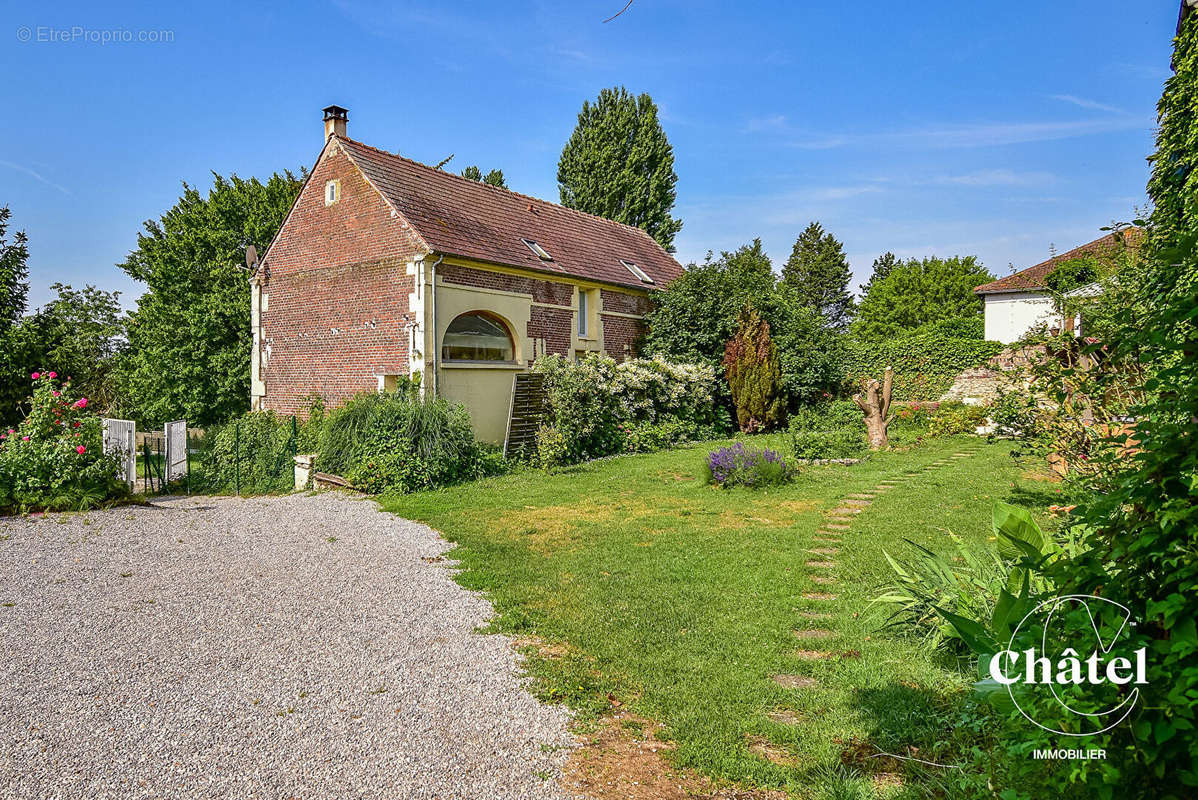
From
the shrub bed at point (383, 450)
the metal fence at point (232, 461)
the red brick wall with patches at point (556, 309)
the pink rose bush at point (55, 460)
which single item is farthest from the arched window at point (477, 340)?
the pink rose bush at point (55, 460)

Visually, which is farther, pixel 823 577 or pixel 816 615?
pixel 823 577

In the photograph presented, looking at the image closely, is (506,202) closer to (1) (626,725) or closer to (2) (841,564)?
(2) (841,564)

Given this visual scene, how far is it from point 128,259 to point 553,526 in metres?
29.7

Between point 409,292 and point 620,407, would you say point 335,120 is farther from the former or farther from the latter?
point 620,407

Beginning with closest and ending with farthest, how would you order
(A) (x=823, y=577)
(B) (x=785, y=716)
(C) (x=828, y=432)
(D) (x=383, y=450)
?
(B) (x=785, y=716), (A) (x=823, y=577), (D) (x=383, y=450), (C) (x=828, y=432)

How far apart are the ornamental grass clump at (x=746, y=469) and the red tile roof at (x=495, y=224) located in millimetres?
7601

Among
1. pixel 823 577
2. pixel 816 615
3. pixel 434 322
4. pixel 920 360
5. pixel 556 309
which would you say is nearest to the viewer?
pixel 816 615

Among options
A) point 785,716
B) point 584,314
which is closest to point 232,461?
point 584,314

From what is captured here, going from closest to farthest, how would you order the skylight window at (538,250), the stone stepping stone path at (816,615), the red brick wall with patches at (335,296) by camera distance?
1. the stone stepping stone path at (816,615)
2. the red brick wall with patches at (335,296)
3. the skylight window at (538,250)

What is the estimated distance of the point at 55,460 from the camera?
31.2 feet

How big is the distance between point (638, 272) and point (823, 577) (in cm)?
1676

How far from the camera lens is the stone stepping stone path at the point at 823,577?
11.9ft

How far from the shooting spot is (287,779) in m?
3.11

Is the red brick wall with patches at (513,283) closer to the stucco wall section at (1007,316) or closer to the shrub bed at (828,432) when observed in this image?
the shrub bed at (828,432)
